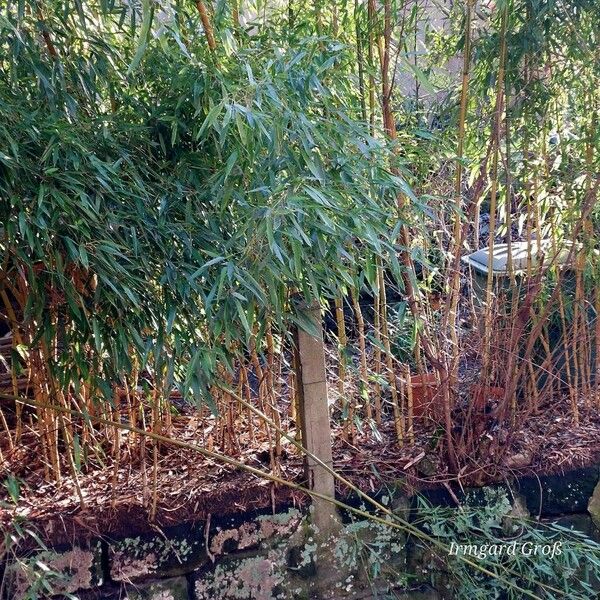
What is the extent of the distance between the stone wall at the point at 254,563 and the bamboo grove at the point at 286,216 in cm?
23

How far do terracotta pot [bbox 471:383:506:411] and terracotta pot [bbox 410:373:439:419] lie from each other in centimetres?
13

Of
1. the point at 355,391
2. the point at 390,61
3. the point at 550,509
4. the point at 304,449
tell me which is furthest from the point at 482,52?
the point at 550,509

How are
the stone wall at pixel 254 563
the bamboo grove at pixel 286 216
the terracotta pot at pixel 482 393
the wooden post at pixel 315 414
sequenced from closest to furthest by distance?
the bamboo grove at pixel 286 216 < the stone wall at pixel 254 563 < the wooden post at pixel 315 414 < the terracotta pot at pixel 482 393

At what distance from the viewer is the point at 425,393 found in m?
2.71

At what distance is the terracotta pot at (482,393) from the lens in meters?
2.67

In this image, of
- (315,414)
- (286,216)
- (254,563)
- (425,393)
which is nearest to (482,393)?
(425,393)

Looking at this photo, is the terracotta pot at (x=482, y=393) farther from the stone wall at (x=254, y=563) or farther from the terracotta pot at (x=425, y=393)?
the stone wall at (x=254, y=563)

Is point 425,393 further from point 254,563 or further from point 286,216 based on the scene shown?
point 286,216

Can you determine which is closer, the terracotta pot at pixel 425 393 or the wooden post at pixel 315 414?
the wooden post at pixel 315 414

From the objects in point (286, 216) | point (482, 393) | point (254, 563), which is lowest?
point (254, 563)

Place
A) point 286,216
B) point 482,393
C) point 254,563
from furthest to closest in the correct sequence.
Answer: point 482,393 < point 254,563 < point 286,216

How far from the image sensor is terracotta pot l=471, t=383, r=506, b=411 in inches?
105

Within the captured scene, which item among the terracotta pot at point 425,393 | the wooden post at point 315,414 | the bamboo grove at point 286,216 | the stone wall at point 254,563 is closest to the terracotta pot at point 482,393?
the bamboo grove at point 286,216

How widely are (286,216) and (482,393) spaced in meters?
1.18
